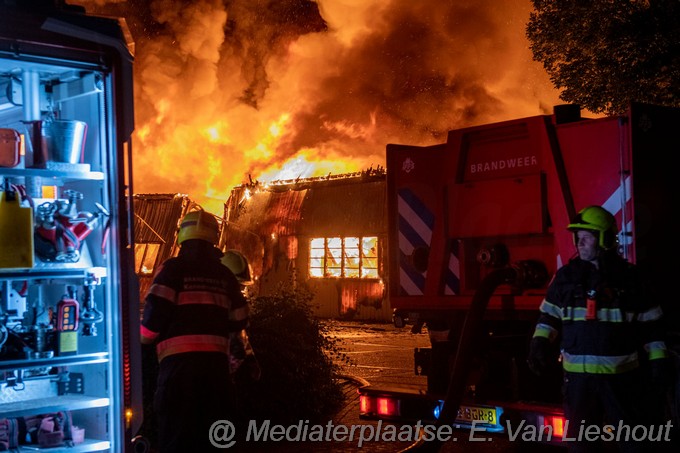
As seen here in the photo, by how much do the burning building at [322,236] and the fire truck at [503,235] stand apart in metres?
14.6

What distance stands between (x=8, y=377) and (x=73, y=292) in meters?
0.59

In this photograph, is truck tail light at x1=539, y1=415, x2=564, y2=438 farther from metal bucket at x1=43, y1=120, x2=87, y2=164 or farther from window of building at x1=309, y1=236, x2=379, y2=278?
window of building at x1=309, y1=236, x2=379, y2=278

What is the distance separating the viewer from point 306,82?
3019cm

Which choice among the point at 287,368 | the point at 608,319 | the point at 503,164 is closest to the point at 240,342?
the point at 608,319

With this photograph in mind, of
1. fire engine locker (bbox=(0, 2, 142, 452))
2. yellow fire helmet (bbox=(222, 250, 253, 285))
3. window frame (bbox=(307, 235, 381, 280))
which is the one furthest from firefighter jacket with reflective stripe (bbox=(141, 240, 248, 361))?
window frame (bbox=(307, 235, 381, 280))

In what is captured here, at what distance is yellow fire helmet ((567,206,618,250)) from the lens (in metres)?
5.39

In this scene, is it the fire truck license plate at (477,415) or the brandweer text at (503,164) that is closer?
the fire truck license plate at (477,415)

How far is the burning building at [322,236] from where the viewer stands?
23203mm

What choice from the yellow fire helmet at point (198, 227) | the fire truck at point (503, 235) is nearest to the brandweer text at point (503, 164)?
the fire truck at point (503, 235)

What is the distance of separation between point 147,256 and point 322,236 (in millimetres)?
5248

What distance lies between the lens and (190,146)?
90.5 ft

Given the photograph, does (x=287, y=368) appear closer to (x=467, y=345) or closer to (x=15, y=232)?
(x=467, y=345)

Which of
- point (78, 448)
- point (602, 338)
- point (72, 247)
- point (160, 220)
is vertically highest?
point (160, 220)

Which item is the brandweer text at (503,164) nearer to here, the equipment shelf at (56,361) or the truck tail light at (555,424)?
the truck tail light at (555,424)
